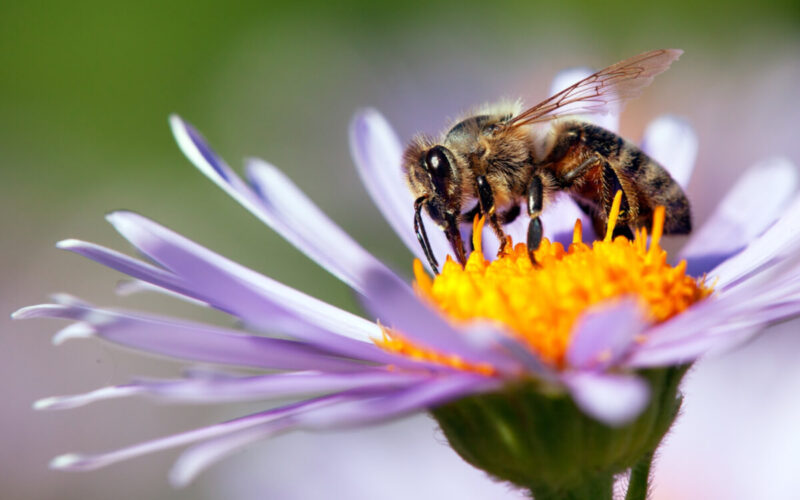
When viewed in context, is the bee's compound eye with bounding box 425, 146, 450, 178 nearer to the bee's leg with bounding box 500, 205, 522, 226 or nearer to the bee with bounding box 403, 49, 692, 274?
the bee with bounding box 403, 49, 692, 274

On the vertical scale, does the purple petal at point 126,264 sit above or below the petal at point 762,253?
above

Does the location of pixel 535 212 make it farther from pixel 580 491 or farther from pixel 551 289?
pixel 580 491

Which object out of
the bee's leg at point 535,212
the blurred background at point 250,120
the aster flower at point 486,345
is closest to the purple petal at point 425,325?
the aster flower at point 486,345

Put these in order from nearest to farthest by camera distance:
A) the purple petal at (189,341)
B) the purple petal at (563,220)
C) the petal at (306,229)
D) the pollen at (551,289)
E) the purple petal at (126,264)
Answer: the purple petal at (189,341) → the pollen at (551,289) → the purple petal at (126,264) → the petal at (306,229) → the purple petal at (563,220)

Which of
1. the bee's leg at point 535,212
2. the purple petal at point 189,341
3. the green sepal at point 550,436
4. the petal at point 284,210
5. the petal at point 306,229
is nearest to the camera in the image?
the purple petal at point 189,341

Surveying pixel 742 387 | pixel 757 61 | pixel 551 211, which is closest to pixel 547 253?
pixel 551 211

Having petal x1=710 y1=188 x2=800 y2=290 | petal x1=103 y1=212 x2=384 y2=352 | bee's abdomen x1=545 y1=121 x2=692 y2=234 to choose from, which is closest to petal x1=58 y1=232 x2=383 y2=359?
petal x1=103 y1=212 x2=384 y2=352

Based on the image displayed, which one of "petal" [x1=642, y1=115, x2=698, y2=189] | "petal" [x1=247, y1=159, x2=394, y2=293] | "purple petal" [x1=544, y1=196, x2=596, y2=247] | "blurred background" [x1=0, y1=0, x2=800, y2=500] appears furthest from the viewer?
"blurred background" [x1=0, y1=0, x2=800, y2=500]

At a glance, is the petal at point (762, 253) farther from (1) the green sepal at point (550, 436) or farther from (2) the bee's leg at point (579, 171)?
(1) the green sepal at point (550, 436)
